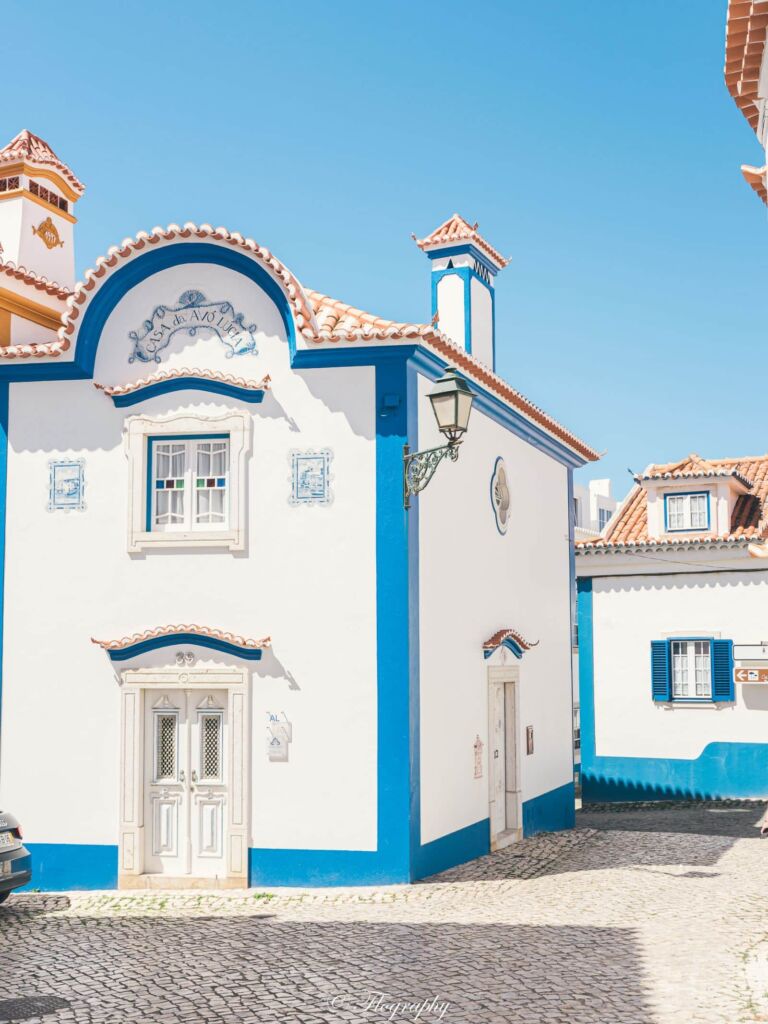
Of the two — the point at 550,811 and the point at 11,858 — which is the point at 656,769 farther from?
the point at 11,858

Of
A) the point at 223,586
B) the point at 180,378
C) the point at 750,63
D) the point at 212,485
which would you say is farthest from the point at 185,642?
the point at 750,63

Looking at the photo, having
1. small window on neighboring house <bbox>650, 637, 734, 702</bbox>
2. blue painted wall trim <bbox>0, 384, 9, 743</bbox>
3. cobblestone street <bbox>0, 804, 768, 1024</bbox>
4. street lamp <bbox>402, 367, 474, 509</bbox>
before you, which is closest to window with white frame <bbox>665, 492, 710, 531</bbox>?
small window on neighboring house <bbox>650, 637, 734, 702</bbox>

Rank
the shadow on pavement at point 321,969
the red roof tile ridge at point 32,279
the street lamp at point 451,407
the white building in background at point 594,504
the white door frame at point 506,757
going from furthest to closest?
1. the white building in background at point 594,504
2. the white door frame at point 506,757
3. the red roof tile ridge at point 32,279
4. the street lamp at point 451,407
5. the shadow on pavement at point 321,969

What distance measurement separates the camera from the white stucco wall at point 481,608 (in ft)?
38.9

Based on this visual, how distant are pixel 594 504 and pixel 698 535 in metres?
30.9

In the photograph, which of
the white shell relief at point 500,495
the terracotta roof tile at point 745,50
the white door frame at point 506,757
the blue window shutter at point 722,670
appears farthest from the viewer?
the blue window shutter at point 722,670

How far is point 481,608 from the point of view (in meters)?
13.5

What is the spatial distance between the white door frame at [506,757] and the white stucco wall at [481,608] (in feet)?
0.48

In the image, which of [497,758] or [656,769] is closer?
[497,758]

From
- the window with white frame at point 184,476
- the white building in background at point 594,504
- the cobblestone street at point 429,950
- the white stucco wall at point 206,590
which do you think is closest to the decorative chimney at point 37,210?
the white stucco wall at point 206,590

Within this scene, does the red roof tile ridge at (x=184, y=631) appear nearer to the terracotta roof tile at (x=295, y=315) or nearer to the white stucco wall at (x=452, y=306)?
the terracotta roof tile at (x=295, y=315)

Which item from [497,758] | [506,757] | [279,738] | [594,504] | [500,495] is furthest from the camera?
[594,504]

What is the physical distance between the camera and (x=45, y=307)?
13.3 metres

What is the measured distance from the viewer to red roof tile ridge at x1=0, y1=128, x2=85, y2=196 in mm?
14609
